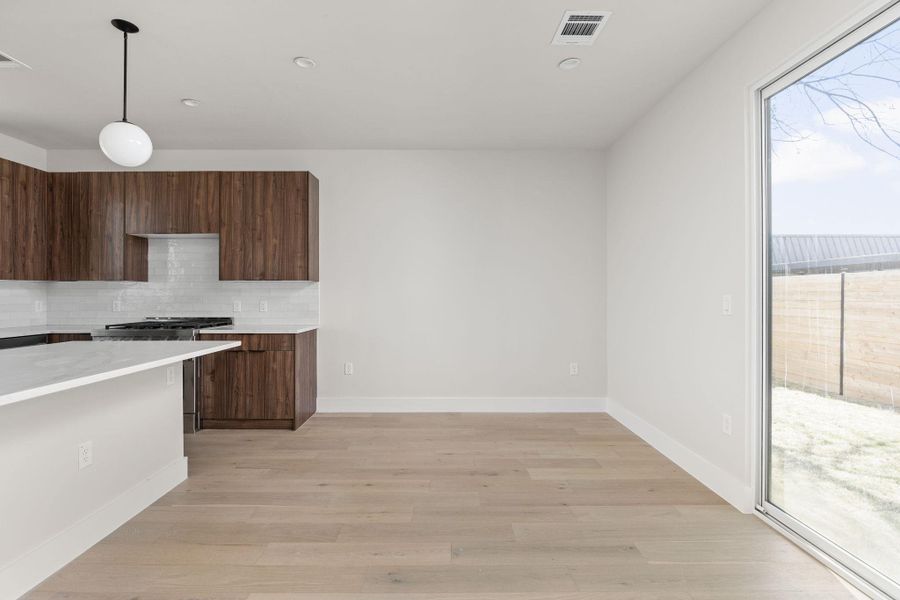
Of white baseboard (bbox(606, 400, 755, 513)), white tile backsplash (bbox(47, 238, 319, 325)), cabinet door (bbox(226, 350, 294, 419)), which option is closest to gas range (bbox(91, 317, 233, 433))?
cabinet door (bbox(226, 350, 294, 419))

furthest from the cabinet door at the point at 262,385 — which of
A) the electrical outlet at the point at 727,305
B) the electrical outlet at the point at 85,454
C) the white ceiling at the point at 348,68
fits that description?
the electrical outlet at the point at 727,305

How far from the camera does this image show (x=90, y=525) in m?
2.15

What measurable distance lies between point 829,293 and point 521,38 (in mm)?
2103

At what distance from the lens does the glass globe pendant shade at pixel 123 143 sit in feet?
8.03

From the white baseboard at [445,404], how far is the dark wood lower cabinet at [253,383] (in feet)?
2.22

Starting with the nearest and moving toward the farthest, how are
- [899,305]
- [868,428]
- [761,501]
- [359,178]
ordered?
[899,305], [868,428], [761,501], [359,178]

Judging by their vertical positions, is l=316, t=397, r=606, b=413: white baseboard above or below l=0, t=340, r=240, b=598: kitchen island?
below

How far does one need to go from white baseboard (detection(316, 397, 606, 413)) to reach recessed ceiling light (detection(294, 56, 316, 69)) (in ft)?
10.1

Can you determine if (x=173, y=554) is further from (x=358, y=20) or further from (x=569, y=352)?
(x=569, y=352)

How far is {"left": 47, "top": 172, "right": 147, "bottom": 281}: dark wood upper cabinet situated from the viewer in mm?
4266

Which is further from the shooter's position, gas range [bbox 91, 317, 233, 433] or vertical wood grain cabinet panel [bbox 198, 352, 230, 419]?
vertical wood grain cabinet panel [bbox 198, 352, 230, 419]

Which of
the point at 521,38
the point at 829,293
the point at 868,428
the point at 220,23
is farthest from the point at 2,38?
the point at 868,428

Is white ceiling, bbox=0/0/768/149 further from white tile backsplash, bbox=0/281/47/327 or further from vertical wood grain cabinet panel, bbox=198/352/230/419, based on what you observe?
vertical wood grain cabinet panel, bbox=198/352/230/419

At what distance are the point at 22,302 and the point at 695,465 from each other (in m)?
6.06
